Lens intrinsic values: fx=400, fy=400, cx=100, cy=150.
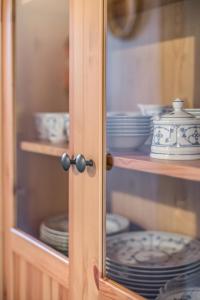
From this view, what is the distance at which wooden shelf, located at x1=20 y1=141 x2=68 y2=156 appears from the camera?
3.23 ft

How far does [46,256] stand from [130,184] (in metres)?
0.28

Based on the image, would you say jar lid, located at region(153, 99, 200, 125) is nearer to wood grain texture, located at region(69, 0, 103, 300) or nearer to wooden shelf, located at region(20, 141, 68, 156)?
wood grain texture, located at region(69, 0, 103, 300)

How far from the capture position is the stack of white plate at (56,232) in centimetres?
96

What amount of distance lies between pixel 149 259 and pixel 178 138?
335 mm

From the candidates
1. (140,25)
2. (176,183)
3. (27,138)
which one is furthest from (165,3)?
(27,138)

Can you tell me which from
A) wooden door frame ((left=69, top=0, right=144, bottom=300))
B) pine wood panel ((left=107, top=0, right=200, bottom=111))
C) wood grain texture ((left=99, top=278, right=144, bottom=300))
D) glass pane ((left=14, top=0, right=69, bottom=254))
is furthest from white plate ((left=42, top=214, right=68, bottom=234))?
pine wood panel ((left=107, top=0, right=200, bottom=111))

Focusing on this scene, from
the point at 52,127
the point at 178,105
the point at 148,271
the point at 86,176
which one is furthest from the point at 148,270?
the point at 52,127

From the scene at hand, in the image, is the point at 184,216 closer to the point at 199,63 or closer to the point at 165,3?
the point at 199,63

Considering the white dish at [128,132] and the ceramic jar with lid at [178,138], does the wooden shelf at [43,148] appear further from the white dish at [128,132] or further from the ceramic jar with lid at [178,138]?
the ceramic jar with lid at [178,138]

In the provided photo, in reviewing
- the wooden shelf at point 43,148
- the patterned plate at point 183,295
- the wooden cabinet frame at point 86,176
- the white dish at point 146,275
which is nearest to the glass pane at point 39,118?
the wooden shelf at point 43,148

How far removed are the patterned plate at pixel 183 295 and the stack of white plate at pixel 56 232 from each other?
27cm

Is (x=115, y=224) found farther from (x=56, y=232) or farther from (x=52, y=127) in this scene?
(x=52, y=127)

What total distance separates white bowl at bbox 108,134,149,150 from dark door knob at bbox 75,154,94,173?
0.18 ft

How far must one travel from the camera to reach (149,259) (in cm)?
93
